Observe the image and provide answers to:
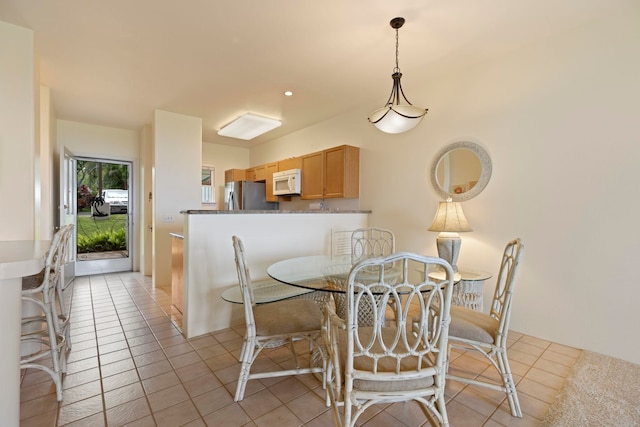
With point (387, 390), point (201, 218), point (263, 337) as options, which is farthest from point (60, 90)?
point (387, 390)

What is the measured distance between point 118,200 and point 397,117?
205 inches

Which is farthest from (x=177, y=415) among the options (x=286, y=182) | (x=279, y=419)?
(x=286, y=182)

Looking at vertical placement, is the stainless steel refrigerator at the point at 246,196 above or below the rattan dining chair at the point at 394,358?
above

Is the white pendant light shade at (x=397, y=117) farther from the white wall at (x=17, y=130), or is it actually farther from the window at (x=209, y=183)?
the window at (x=209, y=183)

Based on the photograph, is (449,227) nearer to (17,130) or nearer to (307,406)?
(307,406)

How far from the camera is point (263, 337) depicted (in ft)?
5.71

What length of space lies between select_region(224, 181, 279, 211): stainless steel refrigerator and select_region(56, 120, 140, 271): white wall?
1.59 m

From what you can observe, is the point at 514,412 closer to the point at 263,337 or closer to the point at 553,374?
the point at 553,374

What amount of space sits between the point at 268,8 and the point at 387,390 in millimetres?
2470

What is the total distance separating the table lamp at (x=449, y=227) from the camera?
246 cm

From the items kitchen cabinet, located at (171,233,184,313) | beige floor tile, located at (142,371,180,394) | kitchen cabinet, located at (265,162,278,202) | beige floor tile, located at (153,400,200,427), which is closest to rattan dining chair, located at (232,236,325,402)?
beige floor tile, located at (153,400,200,427)

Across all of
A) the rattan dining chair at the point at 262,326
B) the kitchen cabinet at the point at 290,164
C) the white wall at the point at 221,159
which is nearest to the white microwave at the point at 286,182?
the kitchen cabinet at the point at 290,164

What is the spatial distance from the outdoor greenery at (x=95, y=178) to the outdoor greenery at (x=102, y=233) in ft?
0.91

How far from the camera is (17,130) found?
229 cm
